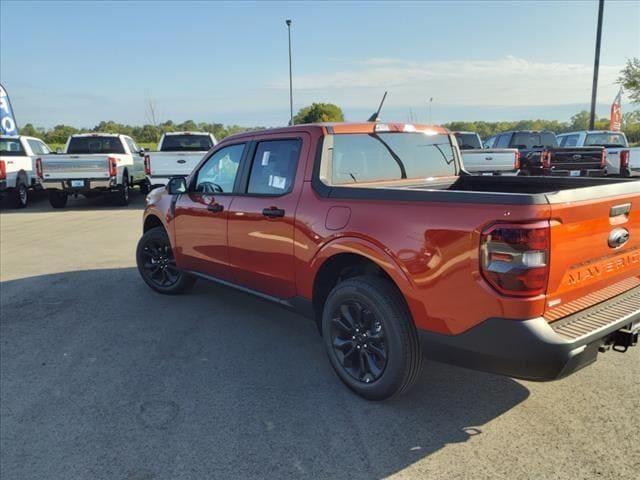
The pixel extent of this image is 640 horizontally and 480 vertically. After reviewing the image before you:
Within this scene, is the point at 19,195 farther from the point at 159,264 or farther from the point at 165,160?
the point at 159,264

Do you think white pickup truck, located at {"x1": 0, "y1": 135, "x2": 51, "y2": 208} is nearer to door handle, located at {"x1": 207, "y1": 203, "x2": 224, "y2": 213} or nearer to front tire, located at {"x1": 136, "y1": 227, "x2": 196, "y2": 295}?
front tire, located at {"x1": 136, "y1": 227, "x2": 196, "y2": 295}

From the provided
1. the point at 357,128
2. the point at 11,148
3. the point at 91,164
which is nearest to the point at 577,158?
the point at 357,128

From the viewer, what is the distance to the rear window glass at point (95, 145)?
16244 mm

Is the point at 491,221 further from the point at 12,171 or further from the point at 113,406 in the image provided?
the point at 12,171

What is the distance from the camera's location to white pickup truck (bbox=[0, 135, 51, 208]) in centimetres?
1466

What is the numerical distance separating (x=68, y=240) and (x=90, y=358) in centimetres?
646

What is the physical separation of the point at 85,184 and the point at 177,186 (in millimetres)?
10506

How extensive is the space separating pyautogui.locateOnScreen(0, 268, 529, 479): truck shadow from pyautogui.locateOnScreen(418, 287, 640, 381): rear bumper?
1.85 feet

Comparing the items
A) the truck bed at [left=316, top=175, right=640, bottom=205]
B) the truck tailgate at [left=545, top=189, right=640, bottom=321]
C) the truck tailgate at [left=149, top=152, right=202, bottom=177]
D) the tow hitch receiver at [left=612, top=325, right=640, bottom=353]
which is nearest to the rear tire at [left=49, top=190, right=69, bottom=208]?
the truck tailgate at [left=149, top=152, right=202, bottom=177]

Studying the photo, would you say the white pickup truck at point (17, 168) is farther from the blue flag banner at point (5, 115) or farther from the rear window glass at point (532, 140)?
the rear window glass at point (532, 140)

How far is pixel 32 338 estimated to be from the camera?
476 cm

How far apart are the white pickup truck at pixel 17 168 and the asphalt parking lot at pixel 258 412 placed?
448 inches

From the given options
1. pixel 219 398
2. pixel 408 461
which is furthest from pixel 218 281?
pixel 408 461

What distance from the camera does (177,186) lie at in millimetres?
5297
